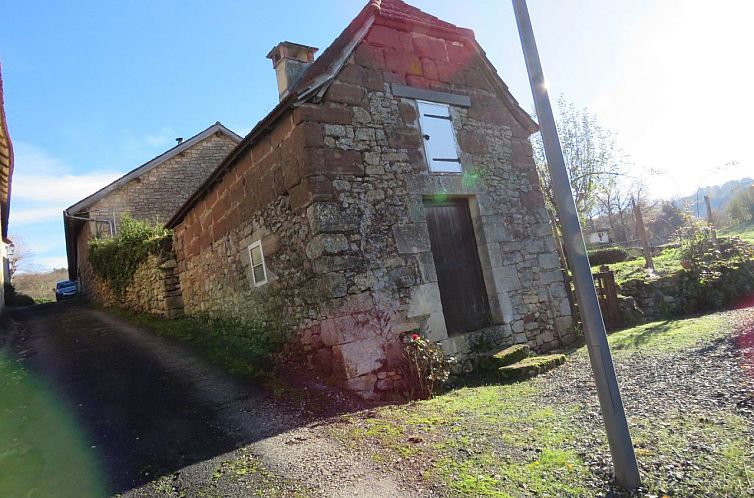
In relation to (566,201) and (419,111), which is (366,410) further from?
(419,111)

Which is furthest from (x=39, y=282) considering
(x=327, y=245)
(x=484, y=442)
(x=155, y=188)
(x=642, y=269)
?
(x=484, y=442)

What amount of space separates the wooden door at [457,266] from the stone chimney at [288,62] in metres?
4.10

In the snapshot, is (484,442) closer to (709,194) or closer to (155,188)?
(155,188)

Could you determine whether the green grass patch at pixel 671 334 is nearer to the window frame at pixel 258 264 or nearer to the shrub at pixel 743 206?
the window frame at pixel 258 264

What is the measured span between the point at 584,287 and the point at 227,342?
21.7 feet

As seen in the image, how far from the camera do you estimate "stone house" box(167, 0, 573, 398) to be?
5.61 m

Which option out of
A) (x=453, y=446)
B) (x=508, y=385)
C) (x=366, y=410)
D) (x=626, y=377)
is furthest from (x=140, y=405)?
(x=626, y=377)

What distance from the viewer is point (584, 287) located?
3037 millimetres

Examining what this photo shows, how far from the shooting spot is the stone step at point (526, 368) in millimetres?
5898

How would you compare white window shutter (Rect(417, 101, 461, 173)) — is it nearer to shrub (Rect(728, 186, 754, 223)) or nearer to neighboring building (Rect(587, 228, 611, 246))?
neighboring building (Rect(587, 228, 611, 246))

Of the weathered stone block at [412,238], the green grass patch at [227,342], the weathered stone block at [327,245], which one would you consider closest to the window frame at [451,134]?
the weathered stone block at [412,238]

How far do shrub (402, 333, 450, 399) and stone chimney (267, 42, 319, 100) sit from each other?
566 cm

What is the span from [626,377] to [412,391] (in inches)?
99.1

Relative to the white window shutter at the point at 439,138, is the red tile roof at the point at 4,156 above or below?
above
